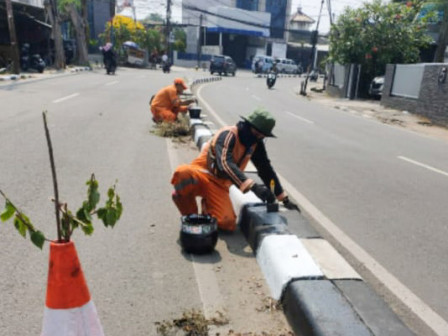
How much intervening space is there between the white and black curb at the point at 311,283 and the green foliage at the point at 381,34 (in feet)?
67.9

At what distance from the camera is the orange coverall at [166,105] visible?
9.25m

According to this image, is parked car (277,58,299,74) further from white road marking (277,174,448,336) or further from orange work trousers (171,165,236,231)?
Answer: orange work trousers (171,165,236,231)

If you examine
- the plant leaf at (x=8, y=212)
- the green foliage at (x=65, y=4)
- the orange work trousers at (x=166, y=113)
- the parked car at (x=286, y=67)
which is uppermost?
the green foliage at (x=65, y=4)

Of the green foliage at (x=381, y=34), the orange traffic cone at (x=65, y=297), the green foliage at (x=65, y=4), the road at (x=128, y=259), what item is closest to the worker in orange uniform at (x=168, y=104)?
the road at (x=128, y=259)

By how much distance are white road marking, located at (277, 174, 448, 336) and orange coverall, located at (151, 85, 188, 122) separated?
502 centimetres

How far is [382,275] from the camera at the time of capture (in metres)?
3.48

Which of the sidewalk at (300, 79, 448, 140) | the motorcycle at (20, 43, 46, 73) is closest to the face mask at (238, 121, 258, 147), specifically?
the sidewalk at (300, 79, 448, 140)

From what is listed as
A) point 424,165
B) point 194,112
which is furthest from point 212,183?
point 194,112

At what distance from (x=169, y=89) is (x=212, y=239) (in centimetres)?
618

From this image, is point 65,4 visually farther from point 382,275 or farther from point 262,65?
point 382,275

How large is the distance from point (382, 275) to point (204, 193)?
1731 mm

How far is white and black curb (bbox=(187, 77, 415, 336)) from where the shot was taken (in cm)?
239

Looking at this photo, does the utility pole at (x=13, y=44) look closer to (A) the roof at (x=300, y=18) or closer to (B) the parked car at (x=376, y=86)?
(B) the parked car at (x=376, y=86)

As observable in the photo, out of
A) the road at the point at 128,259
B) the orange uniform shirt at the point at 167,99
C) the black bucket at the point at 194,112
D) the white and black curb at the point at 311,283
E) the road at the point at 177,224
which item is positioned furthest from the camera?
the black bucket at the point at 194,112
